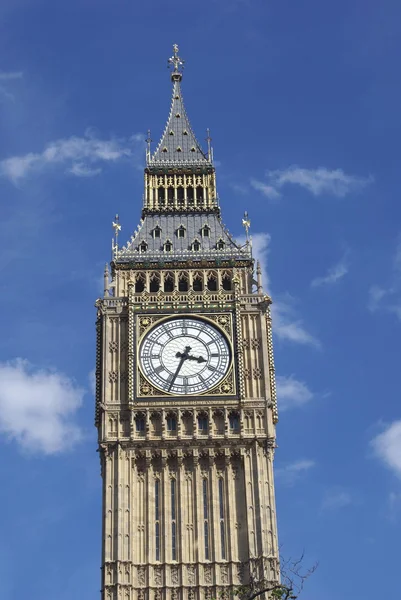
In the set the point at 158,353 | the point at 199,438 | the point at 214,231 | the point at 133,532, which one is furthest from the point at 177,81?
the point at 133,532

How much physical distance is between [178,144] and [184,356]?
54.3 feet

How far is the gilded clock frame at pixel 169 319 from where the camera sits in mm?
55531

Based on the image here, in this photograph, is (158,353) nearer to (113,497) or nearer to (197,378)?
(197,378)

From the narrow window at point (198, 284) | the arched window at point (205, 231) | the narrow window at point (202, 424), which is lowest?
the narrow window at point (202, 424)

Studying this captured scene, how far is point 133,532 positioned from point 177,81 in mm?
30706

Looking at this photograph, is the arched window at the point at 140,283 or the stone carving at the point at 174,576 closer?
the stone carving at the point at 174,576

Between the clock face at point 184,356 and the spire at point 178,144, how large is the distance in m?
12.6

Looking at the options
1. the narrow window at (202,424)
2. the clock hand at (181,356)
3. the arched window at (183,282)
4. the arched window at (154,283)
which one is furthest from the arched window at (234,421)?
the arched window at (154,283)

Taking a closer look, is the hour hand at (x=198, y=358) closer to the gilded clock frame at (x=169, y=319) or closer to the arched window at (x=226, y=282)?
the gilded clock frame at (x=169, y=319)

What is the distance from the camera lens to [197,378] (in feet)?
184

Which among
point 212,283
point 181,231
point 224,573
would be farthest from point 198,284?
point 224,573

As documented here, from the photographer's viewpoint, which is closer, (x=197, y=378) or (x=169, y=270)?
(x=197, y=378)

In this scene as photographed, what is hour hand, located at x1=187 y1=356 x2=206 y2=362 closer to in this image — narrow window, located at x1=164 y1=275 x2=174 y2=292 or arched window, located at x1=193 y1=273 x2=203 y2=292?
arched window, located at x1=193 y1=273 x2=203 y2=292

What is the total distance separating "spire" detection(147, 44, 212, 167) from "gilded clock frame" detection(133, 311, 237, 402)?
1212cm
